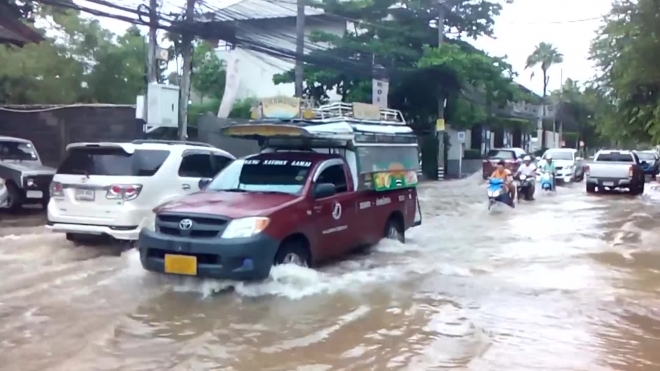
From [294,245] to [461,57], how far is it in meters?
24.0

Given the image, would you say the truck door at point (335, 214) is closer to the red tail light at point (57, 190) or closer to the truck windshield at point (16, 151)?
the red tail light at point (57, 190)

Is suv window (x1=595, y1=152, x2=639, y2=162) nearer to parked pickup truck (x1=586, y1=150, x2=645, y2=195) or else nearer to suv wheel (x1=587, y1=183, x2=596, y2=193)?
parked pickup truck (x1=586, y1=150, x2=645, y2=195)

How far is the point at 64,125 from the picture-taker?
21.6 m

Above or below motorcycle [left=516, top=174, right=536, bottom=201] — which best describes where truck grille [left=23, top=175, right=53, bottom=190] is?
above

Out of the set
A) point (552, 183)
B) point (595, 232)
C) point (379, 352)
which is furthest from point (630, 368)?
point (552, 183)

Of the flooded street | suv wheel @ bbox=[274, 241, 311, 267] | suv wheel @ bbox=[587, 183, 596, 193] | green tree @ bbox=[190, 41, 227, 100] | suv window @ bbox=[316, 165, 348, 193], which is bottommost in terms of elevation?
the flooded street

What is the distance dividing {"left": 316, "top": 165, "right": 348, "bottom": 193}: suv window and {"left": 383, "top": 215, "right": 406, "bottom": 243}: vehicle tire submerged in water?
1748 mm

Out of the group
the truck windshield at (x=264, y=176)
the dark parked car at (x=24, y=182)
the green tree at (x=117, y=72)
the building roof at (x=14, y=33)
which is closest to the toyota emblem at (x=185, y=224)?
the truck windshield at (x=264, y=176)

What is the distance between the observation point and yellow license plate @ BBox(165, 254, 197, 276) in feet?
27.1

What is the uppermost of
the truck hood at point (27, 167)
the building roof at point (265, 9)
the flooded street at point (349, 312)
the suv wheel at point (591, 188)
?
the building roof at point (265, 9)

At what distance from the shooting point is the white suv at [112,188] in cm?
1074

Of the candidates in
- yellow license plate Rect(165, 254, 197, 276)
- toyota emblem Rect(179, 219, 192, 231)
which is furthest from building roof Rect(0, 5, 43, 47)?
yellow license plate Rect(165, 254, 197, 276)

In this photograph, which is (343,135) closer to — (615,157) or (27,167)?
(27,167)

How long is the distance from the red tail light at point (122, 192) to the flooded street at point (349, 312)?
31.2 inches
